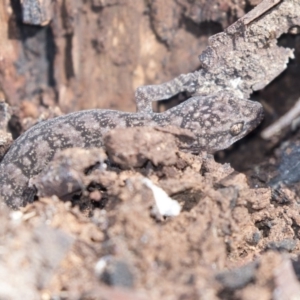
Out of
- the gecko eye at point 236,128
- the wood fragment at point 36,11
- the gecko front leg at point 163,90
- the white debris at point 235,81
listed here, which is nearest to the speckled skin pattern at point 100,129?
the gecko eye at point 236,128

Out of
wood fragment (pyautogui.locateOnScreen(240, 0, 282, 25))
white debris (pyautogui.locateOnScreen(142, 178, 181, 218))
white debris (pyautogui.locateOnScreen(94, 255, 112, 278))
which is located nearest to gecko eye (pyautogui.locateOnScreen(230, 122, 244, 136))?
wood fragment (pyautogui.locateOnScreen(240, 0, 282, 25))

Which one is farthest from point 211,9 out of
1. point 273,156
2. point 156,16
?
point 273,156

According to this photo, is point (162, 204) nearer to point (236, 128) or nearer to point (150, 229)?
point (150, 229)

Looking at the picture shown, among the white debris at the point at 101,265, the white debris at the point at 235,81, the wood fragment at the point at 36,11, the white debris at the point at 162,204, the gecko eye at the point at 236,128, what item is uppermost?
the wood fragment at the point at 36,11

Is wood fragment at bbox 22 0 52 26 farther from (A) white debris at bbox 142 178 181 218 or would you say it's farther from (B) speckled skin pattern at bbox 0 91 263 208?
(A) white debris at bbox 142 178 181 218

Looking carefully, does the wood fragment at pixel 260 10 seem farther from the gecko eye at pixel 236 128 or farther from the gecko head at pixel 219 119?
the gecko eye at pixel 236 128

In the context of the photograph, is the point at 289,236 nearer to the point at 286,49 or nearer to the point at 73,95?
the point at 286,49
